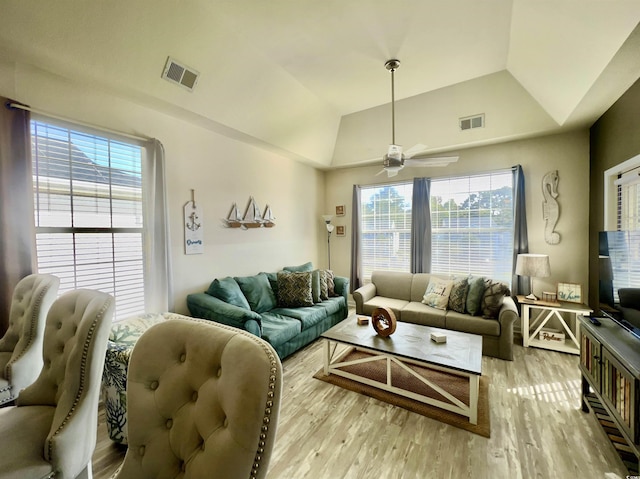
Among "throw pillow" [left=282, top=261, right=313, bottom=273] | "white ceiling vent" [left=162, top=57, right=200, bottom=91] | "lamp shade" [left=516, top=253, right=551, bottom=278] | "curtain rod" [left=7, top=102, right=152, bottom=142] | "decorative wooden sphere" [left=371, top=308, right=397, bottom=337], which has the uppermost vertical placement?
"white ceiling vent" [left=162, top=57, right=200, bottom=91]

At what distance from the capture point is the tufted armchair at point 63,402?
3.71ft

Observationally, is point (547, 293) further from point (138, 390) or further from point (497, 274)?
point (138, 390)

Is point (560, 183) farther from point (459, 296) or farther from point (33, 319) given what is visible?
point (33, 319)

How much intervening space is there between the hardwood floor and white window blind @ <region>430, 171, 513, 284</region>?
70.4 inches

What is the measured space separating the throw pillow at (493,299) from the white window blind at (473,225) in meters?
0.76

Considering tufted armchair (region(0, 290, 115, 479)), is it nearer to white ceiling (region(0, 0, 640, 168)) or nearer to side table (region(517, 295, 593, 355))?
white ceiling (region(0, 0, 640, 168))

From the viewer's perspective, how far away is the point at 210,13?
87.2 inches

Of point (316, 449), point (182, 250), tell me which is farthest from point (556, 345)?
point (182, 250)

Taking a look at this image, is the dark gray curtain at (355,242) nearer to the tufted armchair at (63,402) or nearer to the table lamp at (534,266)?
the table lamp at (534,266)

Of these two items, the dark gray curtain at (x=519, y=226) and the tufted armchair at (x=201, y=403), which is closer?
the tufted armchair at (x=201, y=403)

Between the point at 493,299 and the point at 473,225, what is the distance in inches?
51.3

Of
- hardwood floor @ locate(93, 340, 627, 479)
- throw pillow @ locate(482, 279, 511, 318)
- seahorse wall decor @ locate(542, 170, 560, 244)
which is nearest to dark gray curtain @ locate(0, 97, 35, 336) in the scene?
hardwood floor @ locate(93, 340, 627, 479)

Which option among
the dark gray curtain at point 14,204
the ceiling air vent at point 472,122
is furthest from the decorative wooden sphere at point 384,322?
the dark gray curtain at point 14,204

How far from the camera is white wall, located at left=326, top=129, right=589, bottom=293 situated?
3.47 meters
